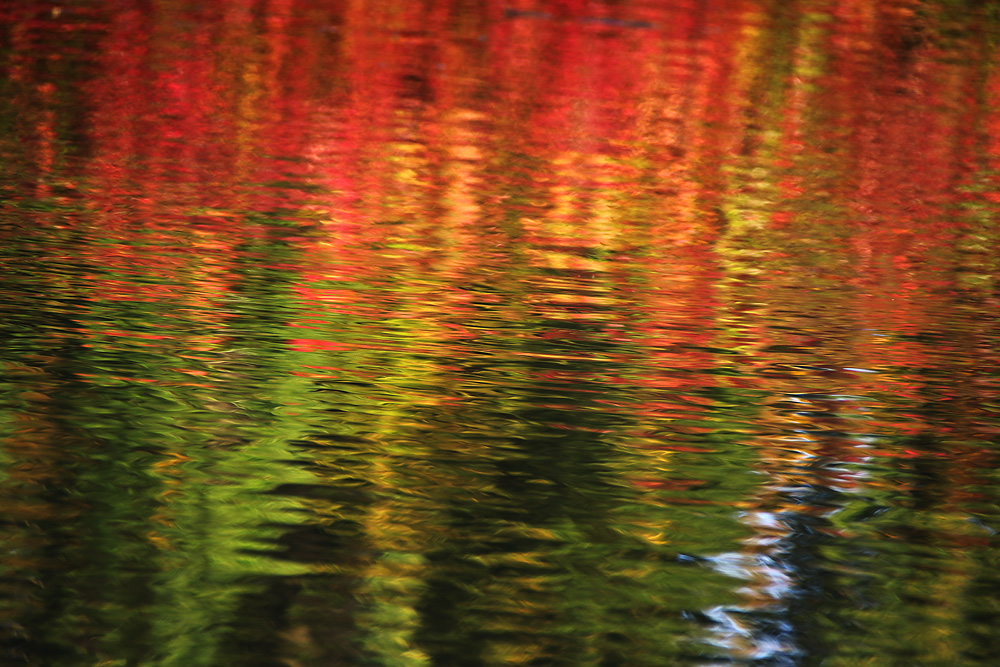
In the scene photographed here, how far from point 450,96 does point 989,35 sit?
7.43 meters

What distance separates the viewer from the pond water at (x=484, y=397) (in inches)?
74.7

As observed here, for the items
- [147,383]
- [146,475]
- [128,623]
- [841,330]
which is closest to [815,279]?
[841,330]

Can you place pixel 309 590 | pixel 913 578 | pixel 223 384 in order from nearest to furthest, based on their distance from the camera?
pixel 309 590 < pixel 913 578 < pixel 223 384

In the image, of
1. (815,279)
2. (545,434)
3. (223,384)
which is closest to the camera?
(545,434)

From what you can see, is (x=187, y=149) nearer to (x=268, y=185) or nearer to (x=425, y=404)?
(x=268, y=185)

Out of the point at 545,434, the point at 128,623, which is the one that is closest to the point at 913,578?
the point at 545,434

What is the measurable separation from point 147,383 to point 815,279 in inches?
89.1

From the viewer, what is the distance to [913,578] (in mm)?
2078

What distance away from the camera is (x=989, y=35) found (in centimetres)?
1359

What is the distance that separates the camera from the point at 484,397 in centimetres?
285

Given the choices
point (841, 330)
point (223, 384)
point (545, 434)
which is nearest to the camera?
point (545, 434)

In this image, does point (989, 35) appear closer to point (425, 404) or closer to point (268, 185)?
point (268, 185)

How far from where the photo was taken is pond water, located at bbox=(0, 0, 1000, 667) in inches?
74.7

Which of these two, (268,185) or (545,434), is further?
(268,185)
